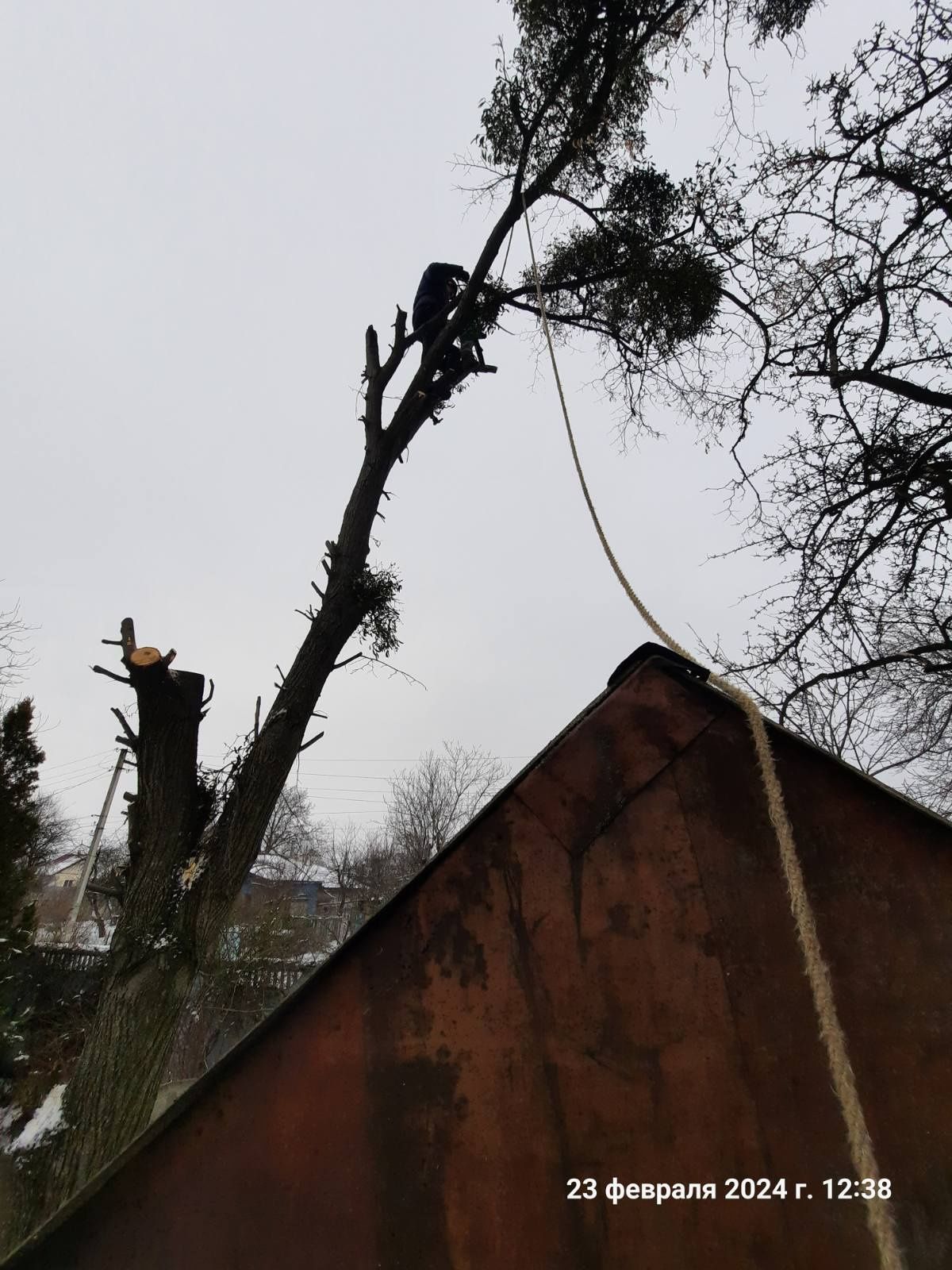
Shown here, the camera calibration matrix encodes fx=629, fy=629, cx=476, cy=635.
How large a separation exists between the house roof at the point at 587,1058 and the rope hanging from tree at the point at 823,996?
0.03m

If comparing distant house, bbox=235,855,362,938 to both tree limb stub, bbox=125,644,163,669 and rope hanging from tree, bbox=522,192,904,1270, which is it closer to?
tree limb stub, bbox=125,644,163,669

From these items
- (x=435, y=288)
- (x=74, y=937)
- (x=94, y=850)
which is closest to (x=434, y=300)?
(x=435, y=288)

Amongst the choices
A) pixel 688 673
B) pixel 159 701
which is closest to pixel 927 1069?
pixel 688 673

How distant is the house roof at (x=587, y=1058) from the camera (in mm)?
819

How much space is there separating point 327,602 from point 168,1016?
224 cm

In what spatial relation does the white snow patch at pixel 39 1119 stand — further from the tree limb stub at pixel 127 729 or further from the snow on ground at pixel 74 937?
the tree limb stub at pixel 127 729

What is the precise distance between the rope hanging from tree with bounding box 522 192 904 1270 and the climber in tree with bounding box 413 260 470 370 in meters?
4.81

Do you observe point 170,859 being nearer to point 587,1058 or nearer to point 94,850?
point 587,1058

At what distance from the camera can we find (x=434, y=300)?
17.4 feet

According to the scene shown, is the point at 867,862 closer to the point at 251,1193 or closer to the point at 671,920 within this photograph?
the point at 671,920

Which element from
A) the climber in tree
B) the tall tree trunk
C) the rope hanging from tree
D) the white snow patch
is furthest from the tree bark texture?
the white snow patch

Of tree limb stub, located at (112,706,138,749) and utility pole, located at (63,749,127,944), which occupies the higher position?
utility pole, located at (63,749,127,944)

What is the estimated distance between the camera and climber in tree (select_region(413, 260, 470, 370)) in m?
5.27

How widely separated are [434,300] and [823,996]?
5620 mm
